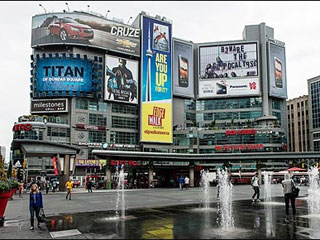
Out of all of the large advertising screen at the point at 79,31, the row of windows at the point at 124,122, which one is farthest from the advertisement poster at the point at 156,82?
the large advertising screen at the point at 79,31

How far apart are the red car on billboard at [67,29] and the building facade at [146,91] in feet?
0.83

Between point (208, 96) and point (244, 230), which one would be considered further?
point (208, 96)

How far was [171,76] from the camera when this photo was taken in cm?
9381

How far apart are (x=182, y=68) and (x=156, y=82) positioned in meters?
14.2

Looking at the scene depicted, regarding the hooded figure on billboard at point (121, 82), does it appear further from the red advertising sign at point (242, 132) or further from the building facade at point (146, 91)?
the red advertising sign at point (242, 132)

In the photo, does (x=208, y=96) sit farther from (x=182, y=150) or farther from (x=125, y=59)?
(x=125, y=59)

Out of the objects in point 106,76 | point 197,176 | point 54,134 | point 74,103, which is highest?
point 106,76

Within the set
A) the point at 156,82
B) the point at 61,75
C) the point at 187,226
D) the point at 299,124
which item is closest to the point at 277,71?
the point at 299,124

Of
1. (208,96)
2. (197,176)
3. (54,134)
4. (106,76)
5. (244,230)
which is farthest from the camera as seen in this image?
(208,96)

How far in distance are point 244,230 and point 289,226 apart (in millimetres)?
1796

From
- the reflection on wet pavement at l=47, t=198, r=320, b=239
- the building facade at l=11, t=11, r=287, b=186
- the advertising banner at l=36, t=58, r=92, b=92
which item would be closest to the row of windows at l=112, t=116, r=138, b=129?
the building facade at l=11, t=11, r=287, b=186

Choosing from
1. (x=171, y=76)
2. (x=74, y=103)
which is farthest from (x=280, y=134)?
(x=74, y=103)

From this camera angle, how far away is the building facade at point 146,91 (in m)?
81.7

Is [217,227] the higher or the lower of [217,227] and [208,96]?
the lower
